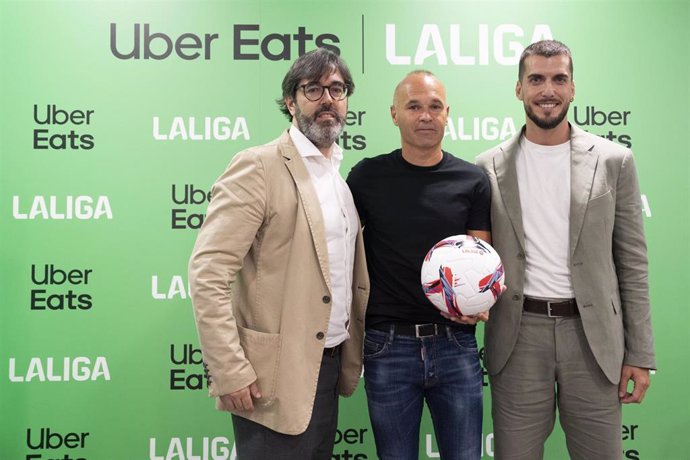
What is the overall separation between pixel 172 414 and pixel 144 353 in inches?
13.7

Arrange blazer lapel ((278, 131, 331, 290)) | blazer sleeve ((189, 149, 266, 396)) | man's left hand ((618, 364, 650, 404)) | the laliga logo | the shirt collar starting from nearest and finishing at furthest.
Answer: blazer sleeve ((189, 149, 266, 396)), blazer lapel ((278, 131, 331, 290)), the shirt collar, man's left hand ((618, 364, 650, 404)), the laliga logo

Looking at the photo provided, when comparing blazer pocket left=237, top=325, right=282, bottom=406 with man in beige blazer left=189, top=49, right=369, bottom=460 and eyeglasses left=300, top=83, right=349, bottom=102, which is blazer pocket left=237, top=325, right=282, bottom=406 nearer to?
man in beige blazer left=189, top=49, right=369, bottom=460

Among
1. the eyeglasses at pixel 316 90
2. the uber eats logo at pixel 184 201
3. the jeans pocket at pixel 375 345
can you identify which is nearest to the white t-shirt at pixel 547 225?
the jeans pocket at pixel 375 345

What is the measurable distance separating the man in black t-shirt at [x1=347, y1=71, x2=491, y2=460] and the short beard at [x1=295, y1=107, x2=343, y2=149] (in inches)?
9.8

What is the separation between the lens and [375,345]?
2068mm

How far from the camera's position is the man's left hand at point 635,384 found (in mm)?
2082

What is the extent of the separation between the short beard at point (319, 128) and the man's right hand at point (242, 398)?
0.88 meters

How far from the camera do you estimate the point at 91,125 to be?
2.85 m

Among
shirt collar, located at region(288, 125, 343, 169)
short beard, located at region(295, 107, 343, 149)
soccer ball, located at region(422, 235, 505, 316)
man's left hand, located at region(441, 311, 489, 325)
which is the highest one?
short beard, located at region(295, 107, 343, 149)

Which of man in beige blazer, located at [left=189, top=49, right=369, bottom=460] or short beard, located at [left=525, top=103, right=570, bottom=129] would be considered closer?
man in beige blazer, located at [left=189, top=49, right=369, bottom=460]

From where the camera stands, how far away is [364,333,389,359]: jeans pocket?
204 centimetres

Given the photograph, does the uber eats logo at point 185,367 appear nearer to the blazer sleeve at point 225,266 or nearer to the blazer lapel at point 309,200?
the blazer sleeve at point 225,266

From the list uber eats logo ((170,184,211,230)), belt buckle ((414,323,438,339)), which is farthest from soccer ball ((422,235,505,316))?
uber eats logo ((170,184,211,230))

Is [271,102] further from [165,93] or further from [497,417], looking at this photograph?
[497,417]
